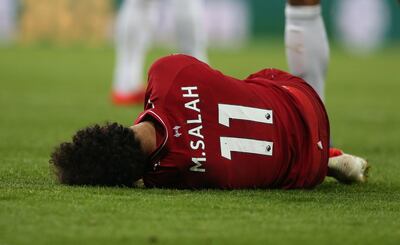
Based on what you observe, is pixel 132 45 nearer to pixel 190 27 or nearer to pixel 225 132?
pixel 190 27

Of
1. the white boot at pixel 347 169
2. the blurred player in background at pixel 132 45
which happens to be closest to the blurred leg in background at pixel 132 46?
the blurred player in background at pixel 132 45

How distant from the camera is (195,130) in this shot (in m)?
3.02

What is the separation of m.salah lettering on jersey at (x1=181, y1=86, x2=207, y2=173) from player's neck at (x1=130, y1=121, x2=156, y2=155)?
0.10 m

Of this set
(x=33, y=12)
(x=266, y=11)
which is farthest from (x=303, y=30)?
(x=266, y=11)

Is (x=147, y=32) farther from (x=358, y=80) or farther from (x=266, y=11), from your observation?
(x=266, y=11)

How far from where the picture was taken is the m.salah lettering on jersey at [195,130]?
2.99m

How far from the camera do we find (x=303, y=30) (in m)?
3.99

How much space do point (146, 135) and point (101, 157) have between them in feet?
0.47

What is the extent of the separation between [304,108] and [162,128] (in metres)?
0.50

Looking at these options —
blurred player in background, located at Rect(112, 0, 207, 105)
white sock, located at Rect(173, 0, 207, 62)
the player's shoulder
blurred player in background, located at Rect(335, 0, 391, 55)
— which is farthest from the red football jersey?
blurred player in background, located at Rect(335, 0, 391, 55)

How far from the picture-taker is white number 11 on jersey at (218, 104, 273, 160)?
3.05 metres

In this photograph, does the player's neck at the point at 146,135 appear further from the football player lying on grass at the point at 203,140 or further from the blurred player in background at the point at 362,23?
the blurred player in background at the point at 362,23

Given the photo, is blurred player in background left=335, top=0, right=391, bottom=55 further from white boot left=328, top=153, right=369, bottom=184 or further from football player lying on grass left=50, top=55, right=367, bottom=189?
football player lying on grass left=50, top=55, right=367, bottom=189

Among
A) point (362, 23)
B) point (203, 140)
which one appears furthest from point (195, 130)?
point (362, 23)
